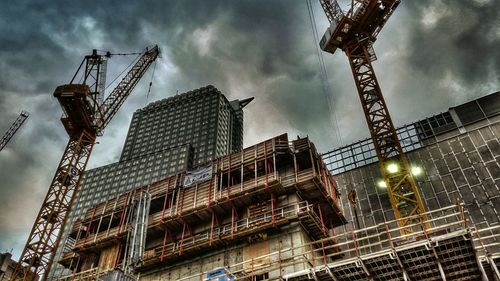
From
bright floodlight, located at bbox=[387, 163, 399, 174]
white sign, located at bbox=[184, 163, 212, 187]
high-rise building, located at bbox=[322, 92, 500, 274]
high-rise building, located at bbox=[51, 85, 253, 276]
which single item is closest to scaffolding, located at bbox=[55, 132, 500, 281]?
white sign, located at bbox=[184, 163, 212, 187]

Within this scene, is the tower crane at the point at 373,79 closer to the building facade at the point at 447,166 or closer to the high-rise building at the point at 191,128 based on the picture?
the building facade at the point at 447,166

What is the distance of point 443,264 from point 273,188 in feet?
56.6

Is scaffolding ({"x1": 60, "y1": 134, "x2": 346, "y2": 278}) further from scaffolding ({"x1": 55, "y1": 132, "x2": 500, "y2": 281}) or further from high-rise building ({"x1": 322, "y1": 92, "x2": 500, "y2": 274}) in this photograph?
high-rise building ({"x1": 322, "y1": 92, "x2": 500, "y2": 274})

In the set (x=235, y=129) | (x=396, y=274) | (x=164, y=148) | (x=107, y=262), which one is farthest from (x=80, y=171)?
(x=235, y=129)

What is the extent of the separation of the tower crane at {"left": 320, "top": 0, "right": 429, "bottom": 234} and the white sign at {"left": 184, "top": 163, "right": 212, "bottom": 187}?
1801 cm

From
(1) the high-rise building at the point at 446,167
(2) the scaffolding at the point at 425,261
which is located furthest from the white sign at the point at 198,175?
(2) the scaffolding at the point at 425,261

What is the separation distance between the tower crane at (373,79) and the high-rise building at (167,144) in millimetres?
105130

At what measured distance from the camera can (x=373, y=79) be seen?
153 feet

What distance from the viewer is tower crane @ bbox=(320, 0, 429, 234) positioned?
134ft

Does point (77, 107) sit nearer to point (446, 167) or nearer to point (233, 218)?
point (233, 218)

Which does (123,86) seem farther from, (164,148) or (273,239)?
(164,148)

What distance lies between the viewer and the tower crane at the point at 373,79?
134 feet

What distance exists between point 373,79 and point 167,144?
13746 centimetres

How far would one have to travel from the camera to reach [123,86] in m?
63.9
